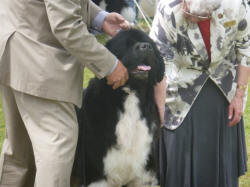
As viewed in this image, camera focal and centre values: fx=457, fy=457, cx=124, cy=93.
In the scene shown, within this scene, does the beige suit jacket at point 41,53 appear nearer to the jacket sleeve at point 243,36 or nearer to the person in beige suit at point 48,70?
the person in beige suit at point 48,70

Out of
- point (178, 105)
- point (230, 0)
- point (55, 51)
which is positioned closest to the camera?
point (55, 51)

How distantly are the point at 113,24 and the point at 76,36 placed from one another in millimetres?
863

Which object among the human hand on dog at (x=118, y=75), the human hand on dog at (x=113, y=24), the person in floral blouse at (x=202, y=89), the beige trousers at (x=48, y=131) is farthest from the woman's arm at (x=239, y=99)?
the beige trousers at (x=48, y=131)

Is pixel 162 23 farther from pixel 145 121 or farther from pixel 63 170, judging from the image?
pixel 63 170

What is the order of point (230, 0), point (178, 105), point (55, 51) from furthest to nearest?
point (178, 105) → point (230, 0) → point (55, 51)

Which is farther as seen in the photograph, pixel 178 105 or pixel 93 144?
pixel 178 105

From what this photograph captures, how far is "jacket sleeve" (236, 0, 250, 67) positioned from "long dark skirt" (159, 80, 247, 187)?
34 cm

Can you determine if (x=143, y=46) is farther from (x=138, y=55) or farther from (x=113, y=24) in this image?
(x=113, y=24)

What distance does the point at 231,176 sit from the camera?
4.01 meters

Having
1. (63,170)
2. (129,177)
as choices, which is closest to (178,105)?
(129,177)

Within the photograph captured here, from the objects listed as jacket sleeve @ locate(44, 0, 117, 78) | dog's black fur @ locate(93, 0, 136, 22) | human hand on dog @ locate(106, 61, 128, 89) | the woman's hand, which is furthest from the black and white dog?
dog's black fur @ locate(93, 0, 136, 22)

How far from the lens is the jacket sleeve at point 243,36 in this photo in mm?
3557

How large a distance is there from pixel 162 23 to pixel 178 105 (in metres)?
0.72

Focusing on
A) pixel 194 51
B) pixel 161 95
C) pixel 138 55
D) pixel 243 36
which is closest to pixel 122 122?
pixel 161 95
